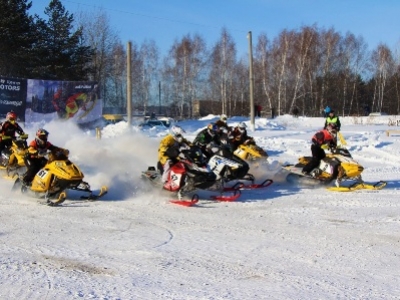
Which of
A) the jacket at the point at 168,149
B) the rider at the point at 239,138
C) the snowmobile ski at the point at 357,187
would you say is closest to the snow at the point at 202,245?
the snowmobile ski at the point at 357,187

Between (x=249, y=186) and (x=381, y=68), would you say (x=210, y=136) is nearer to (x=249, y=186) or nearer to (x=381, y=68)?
(x=249, y=186)

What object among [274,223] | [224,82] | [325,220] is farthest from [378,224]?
[224,82]

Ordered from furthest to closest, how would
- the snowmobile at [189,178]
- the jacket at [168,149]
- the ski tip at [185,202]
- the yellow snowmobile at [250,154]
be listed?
1. the yellow snowmobile at [250,154]
2. the jacket at [168,149]
3. the snowmobile at [189,178]
4. the ski tip at [185,202]

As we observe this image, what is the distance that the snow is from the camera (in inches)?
204

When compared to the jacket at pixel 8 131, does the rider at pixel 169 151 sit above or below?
below

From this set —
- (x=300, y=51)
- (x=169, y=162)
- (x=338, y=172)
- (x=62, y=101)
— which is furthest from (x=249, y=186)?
(x=300, y=51)

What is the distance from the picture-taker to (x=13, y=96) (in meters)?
19.2

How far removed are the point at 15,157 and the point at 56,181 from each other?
3260mm

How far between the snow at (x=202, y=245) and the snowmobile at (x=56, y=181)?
264 millimetres

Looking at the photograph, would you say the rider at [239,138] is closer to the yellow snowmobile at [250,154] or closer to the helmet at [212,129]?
the yellow snowmobile at [250,154]

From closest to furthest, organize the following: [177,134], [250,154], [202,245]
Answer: [202,245], [177,134], [250,154]

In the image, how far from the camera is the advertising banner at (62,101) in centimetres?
1983

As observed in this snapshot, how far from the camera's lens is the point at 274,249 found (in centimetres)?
673

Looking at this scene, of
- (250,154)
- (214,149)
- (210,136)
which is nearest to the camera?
(214,149)
